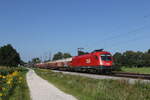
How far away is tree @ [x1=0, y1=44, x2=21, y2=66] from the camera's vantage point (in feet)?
268

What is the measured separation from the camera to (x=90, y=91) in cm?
1339

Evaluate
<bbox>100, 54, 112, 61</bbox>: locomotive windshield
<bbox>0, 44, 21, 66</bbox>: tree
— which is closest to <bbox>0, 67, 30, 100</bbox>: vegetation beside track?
<bbox>100, 54, 112, 61</bbox>: locomotive windshield

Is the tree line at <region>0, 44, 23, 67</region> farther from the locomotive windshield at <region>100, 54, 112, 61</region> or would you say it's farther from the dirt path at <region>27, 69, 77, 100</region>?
the dirt path at <region>27, 69, 77, 100</region>

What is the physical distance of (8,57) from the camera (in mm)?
84188

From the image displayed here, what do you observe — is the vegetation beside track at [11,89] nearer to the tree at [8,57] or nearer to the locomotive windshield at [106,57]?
the locomotive windshield at [106,57]

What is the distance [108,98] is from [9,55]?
78174mm

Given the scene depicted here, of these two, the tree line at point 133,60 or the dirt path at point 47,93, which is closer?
the dirt path at point 47,93

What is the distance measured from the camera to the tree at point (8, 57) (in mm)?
81588

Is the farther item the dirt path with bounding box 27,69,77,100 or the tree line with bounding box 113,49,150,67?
the tree line with bounding box 113,49,150,67

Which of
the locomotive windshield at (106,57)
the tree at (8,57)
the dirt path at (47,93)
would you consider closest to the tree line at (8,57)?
the tree at (8,57)

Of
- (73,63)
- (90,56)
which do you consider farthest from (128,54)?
(90,56)

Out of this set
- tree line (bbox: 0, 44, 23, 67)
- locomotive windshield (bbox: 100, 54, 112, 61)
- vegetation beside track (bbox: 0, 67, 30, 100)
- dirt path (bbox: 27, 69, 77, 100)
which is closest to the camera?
vegetation beside track (bbox: 0, 67, 30, 100)

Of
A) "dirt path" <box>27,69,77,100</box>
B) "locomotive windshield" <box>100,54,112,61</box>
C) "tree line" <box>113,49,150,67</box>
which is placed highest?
"tree line" <box>113,49,150,67</box>

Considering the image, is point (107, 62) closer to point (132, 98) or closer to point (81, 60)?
point (81, 60)
